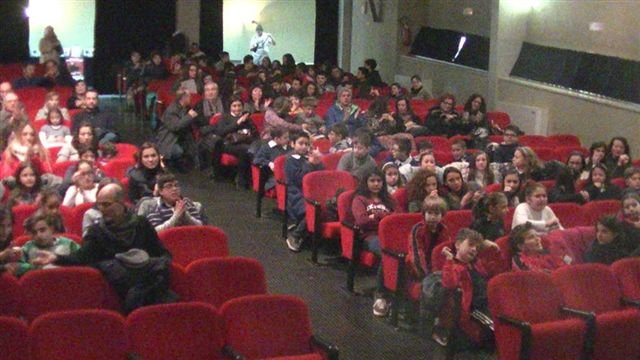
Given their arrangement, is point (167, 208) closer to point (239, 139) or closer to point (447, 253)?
point (447, 253)

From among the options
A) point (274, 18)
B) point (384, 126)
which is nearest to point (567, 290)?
point (384, 126)

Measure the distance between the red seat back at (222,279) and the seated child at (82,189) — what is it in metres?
1.86

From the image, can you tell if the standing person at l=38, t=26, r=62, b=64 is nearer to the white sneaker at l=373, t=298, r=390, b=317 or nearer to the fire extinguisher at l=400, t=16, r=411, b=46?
the fire extinguisher at l=400, t=16, r=411, b=46

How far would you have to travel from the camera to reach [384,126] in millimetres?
10406

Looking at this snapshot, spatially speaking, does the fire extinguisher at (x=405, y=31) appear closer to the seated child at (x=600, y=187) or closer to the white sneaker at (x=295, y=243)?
the seated child at (x=600, y=187)

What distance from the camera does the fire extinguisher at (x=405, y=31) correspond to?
51.3 feet

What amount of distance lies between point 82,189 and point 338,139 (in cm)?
310

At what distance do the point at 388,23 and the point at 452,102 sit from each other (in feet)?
16.9

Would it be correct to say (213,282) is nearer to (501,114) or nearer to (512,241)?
(512,241)

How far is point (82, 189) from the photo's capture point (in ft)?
22.8

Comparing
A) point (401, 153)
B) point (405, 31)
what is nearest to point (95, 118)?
point (401, 153)

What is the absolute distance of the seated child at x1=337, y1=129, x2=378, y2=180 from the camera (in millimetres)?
7973

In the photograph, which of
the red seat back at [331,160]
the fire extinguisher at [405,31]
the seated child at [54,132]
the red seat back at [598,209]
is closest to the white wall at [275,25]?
the fire extinguisher at [405,31]

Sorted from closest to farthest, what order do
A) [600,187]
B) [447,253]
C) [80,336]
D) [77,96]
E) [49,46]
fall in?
1. [80,336]
2. [447,253]
3. [600,187]
4. [77,96]
5. [49,46]
